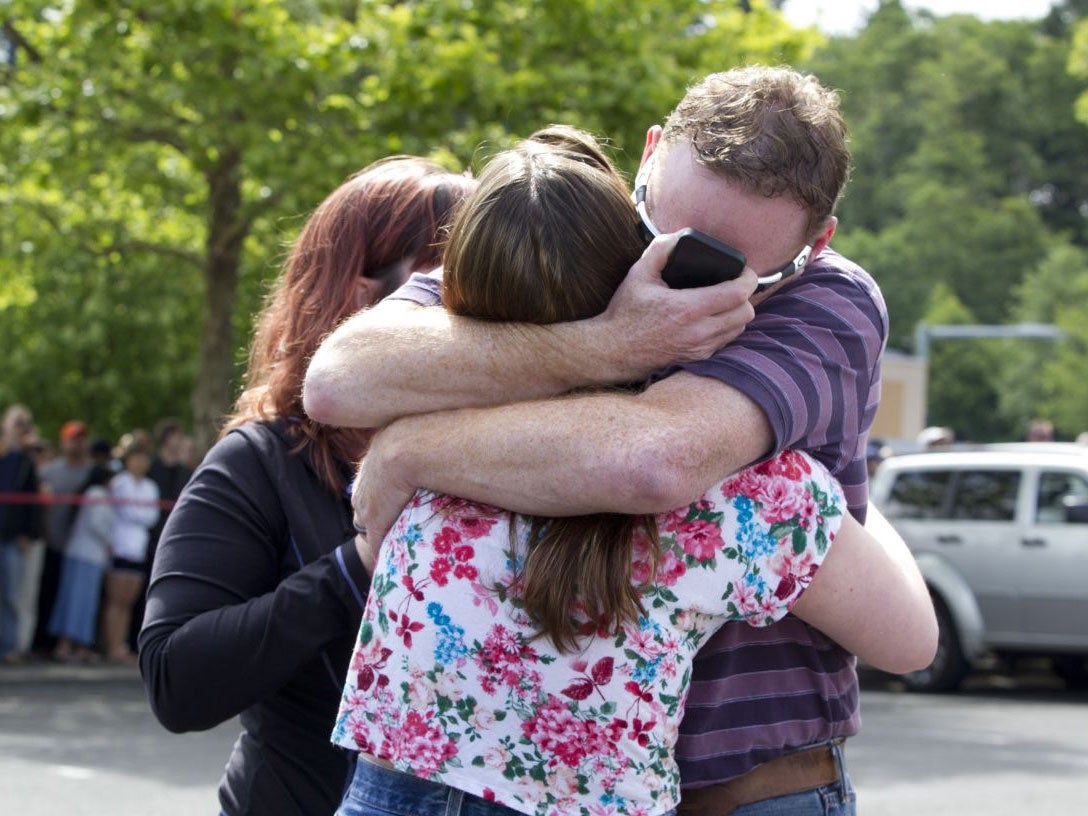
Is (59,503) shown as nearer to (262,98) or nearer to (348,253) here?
(262,98)

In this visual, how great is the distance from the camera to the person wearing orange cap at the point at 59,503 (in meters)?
12.3

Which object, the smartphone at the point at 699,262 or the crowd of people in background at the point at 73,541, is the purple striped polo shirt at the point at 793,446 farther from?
the crowd of people in background at the point at 73,541

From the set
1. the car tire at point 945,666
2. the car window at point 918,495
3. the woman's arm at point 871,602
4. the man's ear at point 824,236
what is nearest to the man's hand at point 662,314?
the man's ear at point 824,236

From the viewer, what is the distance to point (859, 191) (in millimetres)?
82062

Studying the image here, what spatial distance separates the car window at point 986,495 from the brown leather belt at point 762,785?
1108 centimetres

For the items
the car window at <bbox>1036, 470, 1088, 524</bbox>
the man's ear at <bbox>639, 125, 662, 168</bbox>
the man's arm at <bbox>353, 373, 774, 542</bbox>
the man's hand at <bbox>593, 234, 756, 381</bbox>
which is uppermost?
the man's ear at <bbox>639, 125, 662, 168</bbox>

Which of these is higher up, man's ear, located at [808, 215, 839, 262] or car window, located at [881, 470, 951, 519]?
man's ear, located at [808, 215, 839, 262]

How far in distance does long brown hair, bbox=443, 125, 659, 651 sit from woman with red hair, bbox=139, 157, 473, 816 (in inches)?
17.2

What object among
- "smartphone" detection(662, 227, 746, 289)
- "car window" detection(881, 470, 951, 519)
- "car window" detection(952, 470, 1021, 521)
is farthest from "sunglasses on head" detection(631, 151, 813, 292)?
"car window" detection(881, 470, 951, 519)

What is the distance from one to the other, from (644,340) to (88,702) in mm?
9993

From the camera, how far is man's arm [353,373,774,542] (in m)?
1.58

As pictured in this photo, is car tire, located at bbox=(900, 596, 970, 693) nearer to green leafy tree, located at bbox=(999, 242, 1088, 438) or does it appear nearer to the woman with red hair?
the woman with red hair

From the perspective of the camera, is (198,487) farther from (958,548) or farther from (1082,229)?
(1082,229)

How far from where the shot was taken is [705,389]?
1.66m
